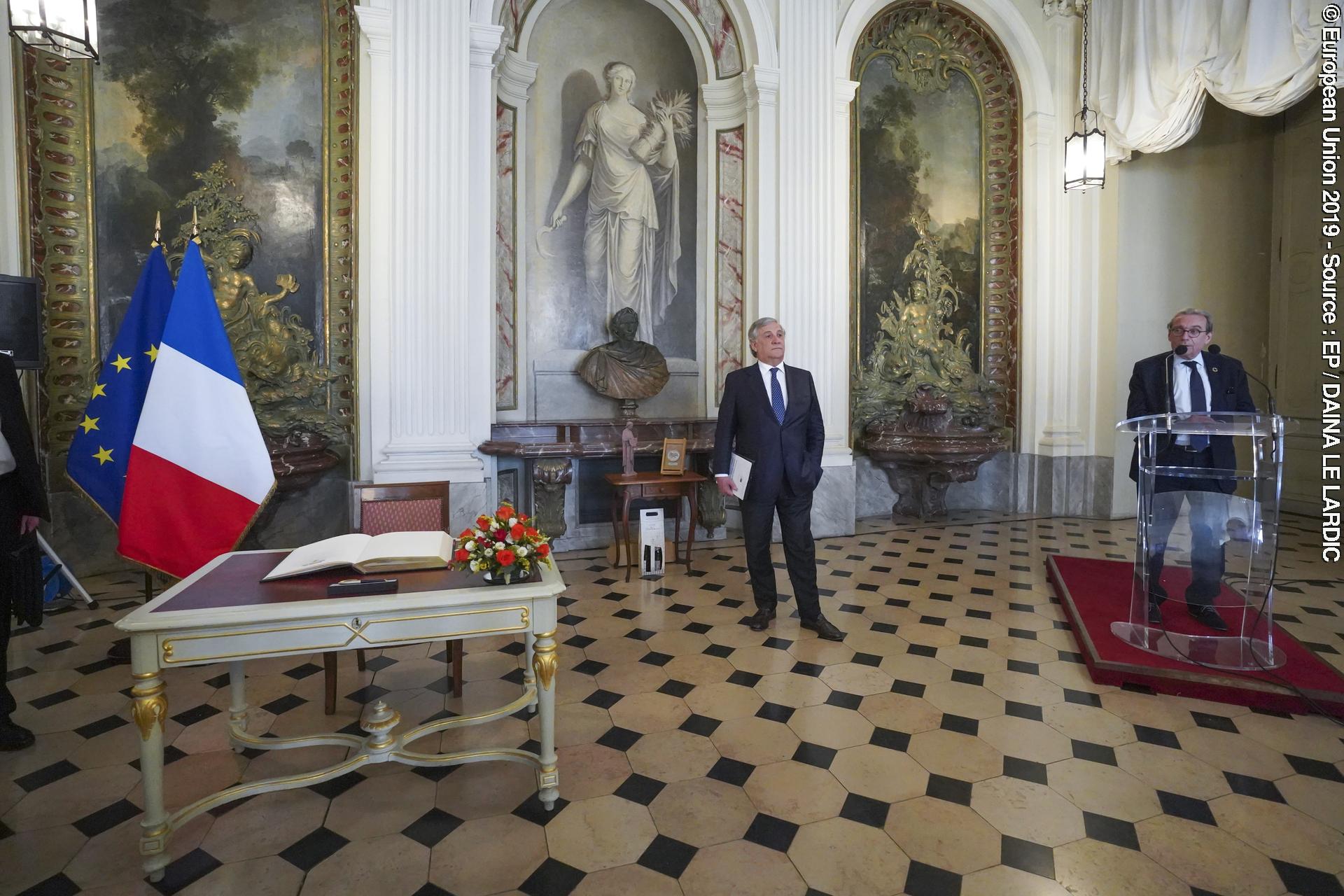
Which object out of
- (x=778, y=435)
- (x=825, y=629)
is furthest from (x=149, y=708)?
(x=825, y=629)

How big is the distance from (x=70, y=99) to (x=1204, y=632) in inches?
326

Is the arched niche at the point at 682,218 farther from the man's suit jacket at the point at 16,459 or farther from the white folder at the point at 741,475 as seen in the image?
the man's suit jacket at the point at 16,459

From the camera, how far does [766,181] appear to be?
679 cm

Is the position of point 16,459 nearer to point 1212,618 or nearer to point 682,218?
point 682,218

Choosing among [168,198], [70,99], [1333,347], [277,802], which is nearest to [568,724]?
[277,802]

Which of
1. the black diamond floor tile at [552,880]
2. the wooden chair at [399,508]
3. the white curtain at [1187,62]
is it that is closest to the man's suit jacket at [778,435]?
the wooden chair at [399,508]

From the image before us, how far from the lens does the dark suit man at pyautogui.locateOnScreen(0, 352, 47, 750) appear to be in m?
2.82

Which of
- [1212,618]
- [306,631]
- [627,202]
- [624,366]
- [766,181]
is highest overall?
[766,181]

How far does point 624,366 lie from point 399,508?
11.3ft

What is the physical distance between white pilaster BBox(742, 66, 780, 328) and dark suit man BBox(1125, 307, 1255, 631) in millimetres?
3453

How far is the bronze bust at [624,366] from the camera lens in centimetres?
662

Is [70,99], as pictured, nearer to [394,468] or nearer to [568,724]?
[394,468]

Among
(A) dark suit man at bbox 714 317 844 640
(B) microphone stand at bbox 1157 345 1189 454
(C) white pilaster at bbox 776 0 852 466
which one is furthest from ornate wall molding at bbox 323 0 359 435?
(B) microphone stand at bbox 1157 345 1189 454

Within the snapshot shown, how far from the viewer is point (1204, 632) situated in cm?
377
